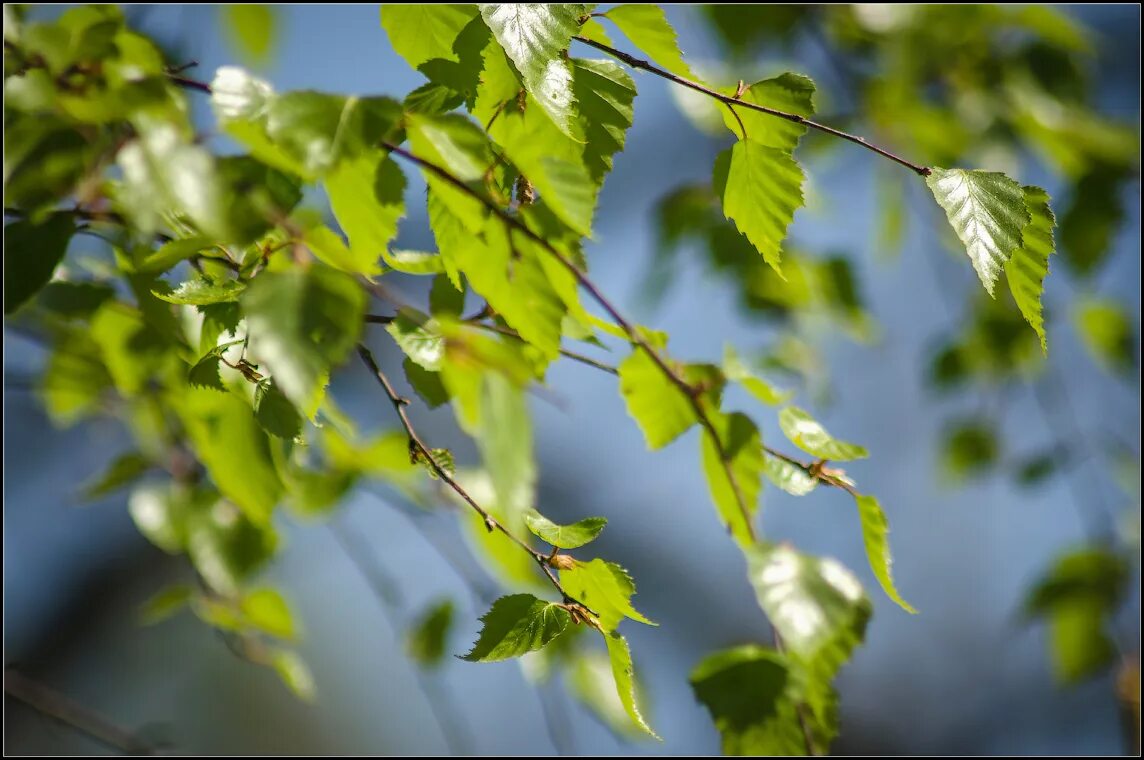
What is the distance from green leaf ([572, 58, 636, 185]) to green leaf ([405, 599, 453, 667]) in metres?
0.87

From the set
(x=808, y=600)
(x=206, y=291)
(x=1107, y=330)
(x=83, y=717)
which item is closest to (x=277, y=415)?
(x=206, y=291)

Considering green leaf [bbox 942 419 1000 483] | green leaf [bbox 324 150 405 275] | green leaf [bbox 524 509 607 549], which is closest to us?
green leaf [bbox 324 150 405 275]

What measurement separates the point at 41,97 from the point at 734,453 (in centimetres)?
50

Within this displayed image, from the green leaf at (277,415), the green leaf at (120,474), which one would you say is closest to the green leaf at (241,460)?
the green leaf at (277,415)

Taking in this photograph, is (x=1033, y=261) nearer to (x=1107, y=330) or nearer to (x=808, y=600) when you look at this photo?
(x=808, y=600)

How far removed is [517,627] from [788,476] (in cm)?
24

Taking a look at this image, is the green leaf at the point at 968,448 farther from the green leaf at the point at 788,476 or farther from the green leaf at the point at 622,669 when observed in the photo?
the green leaf at the point at 622,669

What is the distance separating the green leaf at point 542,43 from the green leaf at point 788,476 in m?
0.30

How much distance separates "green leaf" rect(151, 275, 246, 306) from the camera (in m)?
0.49

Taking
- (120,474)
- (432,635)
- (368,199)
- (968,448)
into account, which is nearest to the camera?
(368,199)

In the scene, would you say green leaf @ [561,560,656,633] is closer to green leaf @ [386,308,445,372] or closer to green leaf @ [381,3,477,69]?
green leaf @ [386,308,445,372]

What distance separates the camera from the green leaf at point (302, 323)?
33 cm

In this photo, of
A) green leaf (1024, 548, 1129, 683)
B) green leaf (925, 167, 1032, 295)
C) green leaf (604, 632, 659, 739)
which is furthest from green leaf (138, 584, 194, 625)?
green leaf (1024, 548, 1129, 683)

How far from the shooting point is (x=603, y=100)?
20.4 inches
